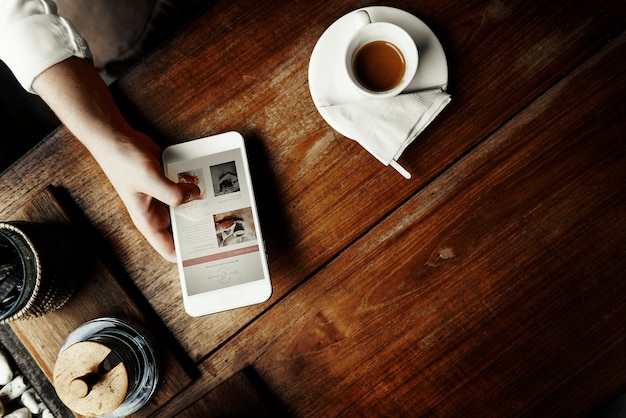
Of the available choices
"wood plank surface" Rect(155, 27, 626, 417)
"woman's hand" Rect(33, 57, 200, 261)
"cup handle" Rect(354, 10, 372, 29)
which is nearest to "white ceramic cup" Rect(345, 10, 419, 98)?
"cup handle" Rect(354, 10, 372, 29)

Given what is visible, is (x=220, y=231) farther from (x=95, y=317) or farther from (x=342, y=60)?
(x=342, y=60)

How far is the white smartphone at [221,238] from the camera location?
2.53 ft

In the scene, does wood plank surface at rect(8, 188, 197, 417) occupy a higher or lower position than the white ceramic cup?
lower

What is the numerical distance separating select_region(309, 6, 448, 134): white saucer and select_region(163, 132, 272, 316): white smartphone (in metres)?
0.17

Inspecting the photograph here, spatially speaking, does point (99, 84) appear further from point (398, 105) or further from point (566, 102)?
point (566, 102)

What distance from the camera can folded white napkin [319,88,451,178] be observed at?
2.43 feet

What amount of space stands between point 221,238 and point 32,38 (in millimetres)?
458

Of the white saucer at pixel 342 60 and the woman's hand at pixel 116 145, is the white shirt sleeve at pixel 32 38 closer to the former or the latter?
the woman's hand at pixel 116 145

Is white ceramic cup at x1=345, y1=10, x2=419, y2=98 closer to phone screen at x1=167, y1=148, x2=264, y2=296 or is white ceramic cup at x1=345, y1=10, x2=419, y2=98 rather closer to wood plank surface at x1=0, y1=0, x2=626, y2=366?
wood plank surface at x1=0, y1=0, x2=626, y2=366

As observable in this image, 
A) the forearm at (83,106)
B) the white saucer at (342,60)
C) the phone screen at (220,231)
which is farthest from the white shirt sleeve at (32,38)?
the white saucer at (342,60)

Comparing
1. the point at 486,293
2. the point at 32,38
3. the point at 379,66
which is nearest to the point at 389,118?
the point at 379,66

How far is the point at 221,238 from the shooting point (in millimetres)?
778

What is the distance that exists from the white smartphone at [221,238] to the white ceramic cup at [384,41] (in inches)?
9.2

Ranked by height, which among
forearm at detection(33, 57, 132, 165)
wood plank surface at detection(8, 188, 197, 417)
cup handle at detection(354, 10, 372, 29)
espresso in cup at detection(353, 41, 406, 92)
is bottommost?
wood plank surface at detection(8, 188, 197, 417)
